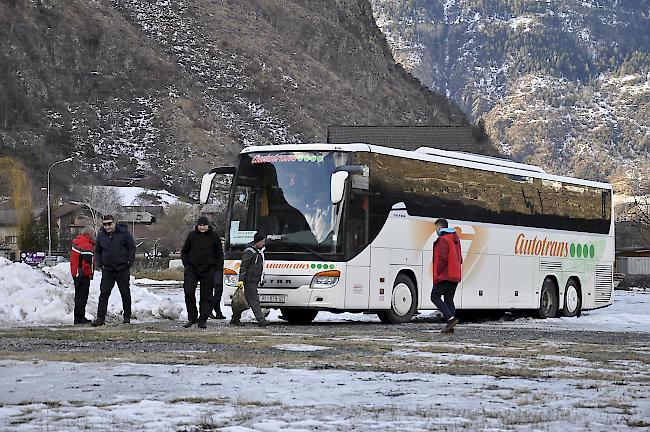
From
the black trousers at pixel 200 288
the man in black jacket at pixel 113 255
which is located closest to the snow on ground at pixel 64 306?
the man in black jacket at pixel 113 255

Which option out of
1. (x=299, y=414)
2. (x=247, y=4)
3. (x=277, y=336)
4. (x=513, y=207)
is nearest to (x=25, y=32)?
(x=247, y=4)

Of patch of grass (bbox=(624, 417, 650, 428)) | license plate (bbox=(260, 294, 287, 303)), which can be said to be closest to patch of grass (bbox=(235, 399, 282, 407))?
patch of grass (bbox=(624, 417, 650, 428))

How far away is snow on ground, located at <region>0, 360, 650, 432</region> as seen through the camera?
29.0 feet

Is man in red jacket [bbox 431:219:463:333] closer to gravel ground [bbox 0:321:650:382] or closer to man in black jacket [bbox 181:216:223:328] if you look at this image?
gravel ground [bbox 0:321:650:382]

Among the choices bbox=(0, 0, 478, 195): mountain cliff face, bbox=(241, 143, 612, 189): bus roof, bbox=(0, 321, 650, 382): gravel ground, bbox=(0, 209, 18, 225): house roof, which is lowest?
bbox=(0, 321, 650, 382): gravel ground

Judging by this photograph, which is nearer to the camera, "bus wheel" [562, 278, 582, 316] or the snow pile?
the snow pile

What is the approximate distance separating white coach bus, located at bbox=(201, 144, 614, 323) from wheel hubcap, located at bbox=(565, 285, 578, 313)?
86 cm

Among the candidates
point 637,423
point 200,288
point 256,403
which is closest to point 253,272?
point 200,288

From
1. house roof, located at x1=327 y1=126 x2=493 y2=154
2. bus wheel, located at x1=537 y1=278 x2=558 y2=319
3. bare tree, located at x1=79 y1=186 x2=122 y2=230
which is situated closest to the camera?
bus wheel, located at x1=537 y1=278 x2=558 y2=319

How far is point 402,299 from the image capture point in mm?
26391

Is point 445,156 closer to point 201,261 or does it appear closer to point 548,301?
point 548,301

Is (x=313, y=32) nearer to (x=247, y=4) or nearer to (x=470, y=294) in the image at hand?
(x=247, y=4)

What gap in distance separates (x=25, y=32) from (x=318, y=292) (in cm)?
13173

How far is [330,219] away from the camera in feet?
81.1
